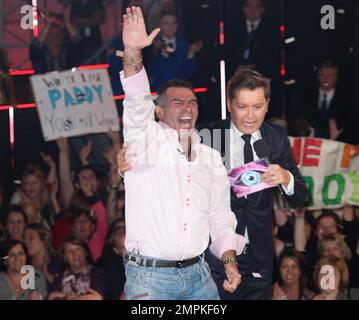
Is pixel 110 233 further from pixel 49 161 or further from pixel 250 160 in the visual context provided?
pixel 250 160

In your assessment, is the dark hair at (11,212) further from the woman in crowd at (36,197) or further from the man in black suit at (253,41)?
the man in black suit at (253,41)

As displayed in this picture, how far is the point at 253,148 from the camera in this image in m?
4.90

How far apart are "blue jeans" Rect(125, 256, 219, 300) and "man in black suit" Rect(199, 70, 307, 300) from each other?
72 cm

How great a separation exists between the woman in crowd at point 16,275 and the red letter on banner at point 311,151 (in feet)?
5.97

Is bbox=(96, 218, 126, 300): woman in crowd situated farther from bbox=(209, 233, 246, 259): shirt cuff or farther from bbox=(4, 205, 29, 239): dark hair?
bbox=(209, 233, 246, 259): shirt cuff

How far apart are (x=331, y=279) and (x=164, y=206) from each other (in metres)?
1.96

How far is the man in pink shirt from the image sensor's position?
4035 mm

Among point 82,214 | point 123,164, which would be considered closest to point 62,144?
point 82,214

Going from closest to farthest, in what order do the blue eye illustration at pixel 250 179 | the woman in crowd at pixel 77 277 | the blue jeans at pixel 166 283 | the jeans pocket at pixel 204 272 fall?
the blue jeans at pixel 166 283, the jeans pocket at pixel 204 272, the blue eye illustration at pixel 250 179, the woman in crowd at pixel 77 277

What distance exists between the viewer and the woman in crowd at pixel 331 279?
573 cm

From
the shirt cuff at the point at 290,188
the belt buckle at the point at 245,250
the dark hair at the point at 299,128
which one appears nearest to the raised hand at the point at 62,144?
the dark hair at the point at 299,128

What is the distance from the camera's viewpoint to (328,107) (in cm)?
649
